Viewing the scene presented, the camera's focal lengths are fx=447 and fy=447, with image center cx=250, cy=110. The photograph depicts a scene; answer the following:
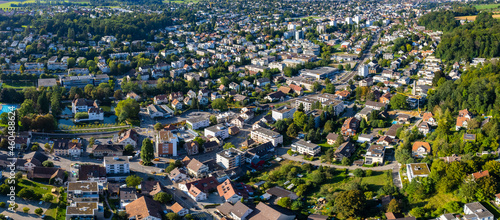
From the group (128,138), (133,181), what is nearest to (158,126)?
(128,138)

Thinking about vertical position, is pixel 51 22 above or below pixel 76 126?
above

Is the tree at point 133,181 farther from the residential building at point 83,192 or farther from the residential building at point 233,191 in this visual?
the residential building at point 233,191

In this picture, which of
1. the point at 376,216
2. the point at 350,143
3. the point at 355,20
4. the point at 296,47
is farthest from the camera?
the point at 355,20

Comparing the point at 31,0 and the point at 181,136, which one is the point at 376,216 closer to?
the point at 181,136

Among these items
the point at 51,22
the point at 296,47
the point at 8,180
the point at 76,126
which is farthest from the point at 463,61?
the point at 51,22

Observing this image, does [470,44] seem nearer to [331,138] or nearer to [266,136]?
[331,138]

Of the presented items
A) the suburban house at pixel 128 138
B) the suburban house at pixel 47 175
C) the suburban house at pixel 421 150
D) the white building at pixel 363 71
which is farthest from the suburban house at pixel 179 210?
the white building at pixel 363 71

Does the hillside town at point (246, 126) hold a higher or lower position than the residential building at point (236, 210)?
higher
